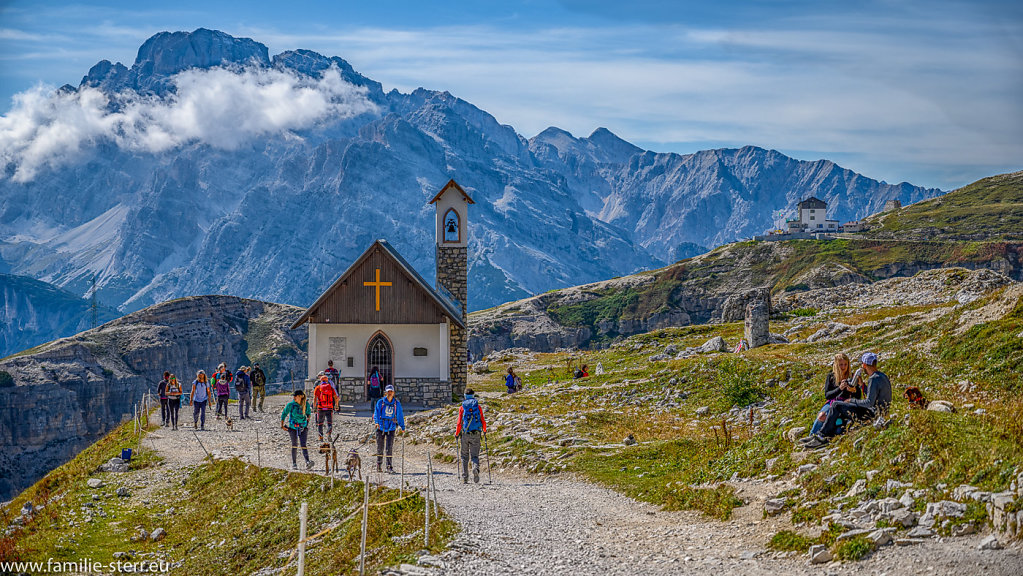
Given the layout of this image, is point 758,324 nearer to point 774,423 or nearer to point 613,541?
point 774,423

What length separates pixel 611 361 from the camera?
55.6 metres

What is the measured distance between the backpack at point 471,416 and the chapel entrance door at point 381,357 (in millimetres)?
21875

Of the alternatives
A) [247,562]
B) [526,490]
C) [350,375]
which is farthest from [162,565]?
[350,375]

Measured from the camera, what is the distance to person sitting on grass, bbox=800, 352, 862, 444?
17578 millimetres

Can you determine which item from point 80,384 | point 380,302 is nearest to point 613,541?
point 380,302

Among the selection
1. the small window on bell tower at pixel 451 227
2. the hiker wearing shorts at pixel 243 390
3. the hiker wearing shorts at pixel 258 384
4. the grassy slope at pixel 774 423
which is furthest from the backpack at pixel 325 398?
the small window on bell tower at pixel 451 227

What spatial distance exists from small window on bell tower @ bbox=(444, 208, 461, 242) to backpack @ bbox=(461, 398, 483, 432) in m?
28.4

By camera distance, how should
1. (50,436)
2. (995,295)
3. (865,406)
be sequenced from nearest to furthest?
1. (865,406)
2. (995,295)
3. (50,436)

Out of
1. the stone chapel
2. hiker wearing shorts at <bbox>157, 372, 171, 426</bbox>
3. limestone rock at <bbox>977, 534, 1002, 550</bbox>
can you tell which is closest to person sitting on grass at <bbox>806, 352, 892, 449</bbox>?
limestone rock at <bbox>977, 534, 1002, 550</bbox>

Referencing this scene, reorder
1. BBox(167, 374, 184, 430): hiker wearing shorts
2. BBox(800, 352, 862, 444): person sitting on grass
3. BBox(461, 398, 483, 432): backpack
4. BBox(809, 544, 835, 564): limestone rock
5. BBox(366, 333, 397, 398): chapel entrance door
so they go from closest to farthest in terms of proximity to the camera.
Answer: BBox(809, 544, 835, 564): limestone rock, BBox(800, 352, 862, 444): person sitting on grass, BBox(461, 398, 483, 432): backpack, BBox(167, 374, 184, 430): hiker wearing shorts, BBox(366, 333, 397, 398): chapel entrance door

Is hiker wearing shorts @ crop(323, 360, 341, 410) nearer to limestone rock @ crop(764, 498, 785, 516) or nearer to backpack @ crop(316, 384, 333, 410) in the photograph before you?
backpack @ crop(316, 384, 333, 410)

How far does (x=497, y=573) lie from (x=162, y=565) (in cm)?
987

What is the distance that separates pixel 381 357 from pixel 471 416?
22.4 m

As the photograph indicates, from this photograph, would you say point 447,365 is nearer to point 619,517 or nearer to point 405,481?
point 405,481
